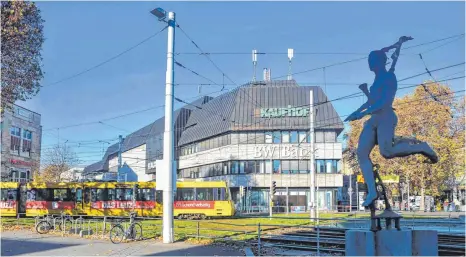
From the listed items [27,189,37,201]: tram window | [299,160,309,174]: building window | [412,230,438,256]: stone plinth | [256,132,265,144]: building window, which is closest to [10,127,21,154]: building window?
[27,189,37,201]: tram window

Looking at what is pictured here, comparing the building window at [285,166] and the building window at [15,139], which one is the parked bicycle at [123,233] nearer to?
the building window at [15,139]

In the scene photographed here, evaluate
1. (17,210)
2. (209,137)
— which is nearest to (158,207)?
(17,210)

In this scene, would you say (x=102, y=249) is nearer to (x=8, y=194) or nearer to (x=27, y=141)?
(x=8, y=194)

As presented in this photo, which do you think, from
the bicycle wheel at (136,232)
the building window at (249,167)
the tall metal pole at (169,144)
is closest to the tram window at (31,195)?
the bicycle wheel at (136,232)

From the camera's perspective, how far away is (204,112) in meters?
66.1

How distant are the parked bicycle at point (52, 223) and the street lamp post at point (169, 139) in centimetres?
668

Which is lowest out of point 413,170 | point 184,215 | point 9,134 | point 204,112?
point 184,215

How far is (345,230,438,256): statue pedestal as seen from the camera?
8852mm

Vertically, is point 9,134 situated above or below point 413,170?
above

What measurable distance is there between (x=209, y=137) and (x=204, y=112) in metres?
4.95

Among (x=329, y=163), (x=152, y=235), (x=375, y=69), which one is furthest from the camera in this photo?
(x=329, y=163)

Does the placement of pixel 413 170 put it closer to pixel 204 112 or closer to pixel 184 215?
pixel 184 215

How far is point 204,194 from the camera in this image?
3703cm

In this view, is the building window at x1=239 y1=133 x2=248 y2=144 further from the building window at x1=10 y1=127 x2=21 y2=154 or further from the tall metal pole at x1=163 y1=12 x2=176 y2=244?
the tall metal pole at x1=163 y1=12 x2=176 y2=244
